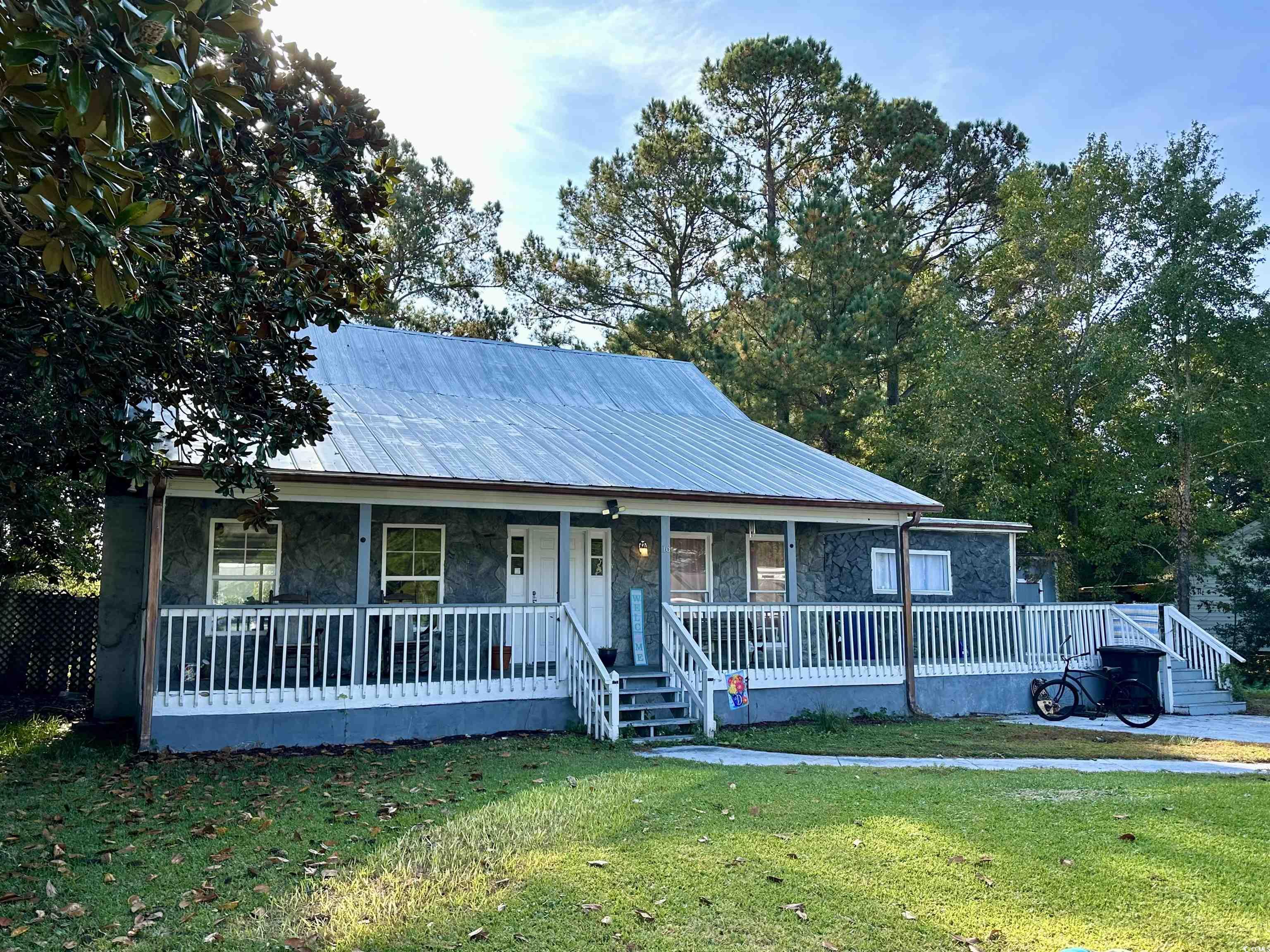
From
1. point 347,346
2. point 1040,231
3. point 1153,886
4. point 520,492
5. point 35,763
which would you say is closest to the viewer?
point 1153,886

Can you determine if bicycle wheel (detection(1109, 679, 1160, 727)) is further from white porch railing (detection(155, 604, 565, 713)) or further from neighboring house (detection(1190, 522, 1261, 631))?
neighboring house (detection(1190, 522, 1261, 631))

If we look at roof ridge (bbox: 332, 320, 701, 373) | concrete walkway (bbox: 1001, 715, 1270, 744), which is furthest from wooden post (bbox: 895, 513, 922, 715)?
roof ridge (bbox: 332, 320, 701, 373)

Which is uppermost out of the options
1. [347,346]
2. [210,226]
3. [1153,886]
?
[347,346]

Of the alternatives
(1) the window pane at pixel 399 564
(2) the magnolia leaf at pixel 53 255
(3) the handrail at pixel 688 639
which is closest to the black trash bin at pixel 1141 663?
(3) the handrail at pixel 688 639

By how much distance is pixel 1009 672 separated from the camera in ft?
45.3

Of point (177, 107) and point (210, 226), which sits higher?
point (210, 226)

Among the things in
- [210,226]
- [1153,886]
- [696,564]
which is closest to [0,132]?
[210,226]

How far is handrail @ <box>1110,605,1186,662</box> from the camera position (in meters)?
13.7

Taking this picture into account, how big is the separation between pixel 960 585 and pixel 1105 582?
27.2ft

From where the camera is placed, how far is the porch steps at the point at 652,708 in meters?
10.7

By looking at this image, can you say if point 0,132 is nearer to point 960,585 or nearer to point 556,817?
point 556,817

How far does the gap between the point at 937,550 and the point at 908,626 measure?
11.3 feet

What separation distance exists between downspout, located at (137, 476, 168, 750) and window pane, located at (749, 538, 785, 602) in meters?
8.85

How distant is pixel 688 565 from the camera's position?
48.1 feet
